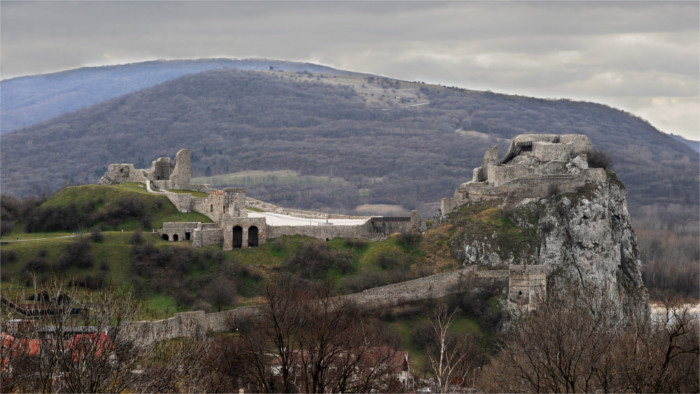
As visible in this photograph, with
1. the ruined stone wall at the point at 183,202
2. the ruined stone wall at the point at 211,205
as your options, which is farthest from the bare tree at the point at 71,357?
the ruined stone wall at the point at 183,202

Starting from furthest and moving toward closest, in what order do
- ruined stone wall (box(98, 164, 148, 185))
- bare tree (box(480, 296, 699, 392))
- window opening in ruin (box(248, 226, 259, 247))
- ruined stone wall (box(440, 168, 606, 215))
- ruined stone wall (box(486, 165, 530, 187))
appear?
ruined stone wall (box(98, 164, 148, 185)) < ruined stone wall (box(486, 165, 530, 187)) < ruined stone wall (box(440, 168, 606, 215)) < window opening in ruin (box(248, 226, 259, 247)) < bare tree (box(480, 296, 699, 392))

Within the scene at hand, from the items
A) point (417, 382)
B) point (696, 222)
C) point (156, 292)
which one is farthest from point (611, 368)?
point (696, 222)

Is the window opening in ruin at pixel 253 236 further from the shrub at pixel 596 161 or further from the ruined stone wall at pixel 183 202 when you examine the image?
the shrub at pixel 596 161

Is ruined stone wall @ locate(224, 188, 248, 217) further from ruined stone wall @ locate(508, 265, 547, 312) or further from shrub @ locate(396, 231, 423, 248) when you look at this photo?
ruined stone wall @ locate(508, 265, 547, 312)

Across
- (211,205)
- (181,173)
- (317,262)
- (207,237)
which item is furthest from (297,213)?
(317,262)

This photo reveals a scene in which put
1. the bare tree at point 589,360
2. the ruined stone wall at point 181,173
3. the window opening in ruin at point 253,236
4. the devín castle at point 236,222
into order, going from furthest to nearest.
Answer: the ruined stone wall at point 181,173 < the window opening in ruin at point 253,236 < the devín castle at point 236,222 < the bare tree at point 589,360

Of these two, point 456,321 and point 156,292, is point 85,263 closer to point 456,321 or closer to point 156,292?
point 156,292

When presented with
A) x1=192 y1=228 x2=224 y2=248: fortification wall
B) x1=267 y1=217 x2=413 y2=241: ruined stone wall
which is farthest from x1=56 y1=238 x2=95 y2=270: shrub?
x1=267 y1=217 x2=413 y2=241: ruined stone wall
